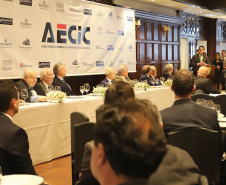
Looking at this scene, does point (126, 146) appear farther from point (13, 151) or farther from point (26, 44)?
point (26, 44)

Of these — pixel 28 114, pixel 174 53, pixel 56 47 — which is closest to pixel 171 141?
pixel 28 114

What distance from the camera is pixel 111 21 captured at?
1007cm

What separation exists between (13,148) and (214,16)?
14910 millimetres

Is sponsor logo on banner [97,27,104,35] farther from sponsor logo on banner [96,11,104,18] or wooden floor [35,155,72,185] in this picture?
wooden floor [35,155,72,185]

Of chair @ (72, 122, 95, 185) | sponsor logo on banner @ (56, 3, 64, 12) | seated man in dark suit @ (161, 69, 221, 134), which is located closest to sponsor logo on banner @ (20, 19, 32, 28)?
sponsor logo on banner @ (56, 3, 64, 12)

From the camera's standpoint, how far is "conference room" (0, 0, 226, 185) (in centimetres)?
463

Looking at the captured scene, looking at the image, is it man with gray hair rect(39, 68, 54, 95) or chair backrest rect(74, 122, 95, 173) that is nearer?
chair backrest rect(74, 122, 95, 173)

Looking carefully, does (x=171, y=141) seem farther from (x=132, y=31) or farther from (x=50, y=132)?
(x=132, y=31)

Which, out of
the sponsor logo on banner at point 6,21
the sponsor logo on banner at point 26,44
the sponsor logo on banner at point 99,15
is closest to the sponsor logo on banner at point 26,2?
the sponsor logo on banner at point 6,21

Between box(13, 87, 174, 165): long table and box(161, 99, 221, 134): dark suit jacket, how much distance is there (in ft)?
8.12

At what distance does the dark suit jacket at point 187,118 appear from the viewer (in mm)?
2818

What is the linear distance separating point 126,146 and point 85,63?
27.4 feet

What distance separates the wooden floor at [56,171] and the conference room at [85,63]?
13 mm

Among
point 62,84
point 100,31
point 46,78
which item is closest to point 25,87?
point 46,78
